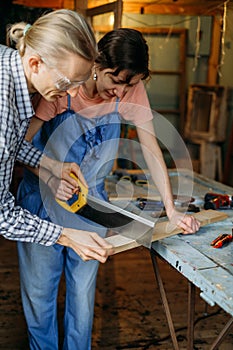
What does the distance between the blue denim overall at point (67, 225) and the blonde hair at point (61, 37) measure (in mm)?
532

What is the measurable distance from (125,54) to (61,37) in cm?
43

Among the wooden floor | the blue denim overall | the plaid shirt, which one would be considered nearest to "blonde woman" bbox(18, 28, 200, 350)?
the blue denim overall

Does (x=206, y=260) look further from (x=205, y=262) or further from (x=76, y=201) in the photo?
(x=76, y=201)

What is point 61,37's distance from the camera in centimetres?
129

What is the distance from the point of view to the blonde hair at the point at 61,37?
1.29 meters

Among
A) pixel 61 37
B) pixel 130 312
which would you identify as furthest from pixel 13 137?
pixel 130 312

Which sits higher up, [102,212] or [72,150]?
[72,150]

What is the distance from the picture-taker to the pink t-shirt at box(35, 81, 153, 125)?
1.80 m

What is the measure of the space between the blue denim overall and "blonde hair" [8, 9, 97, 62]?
53 centimetres

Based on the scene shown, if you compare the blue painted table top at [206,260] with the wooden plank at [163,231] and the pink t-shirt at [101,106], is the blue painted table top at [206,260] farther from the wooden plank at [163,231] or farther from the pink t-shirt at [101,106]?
the pink t-shirt at [101,106]

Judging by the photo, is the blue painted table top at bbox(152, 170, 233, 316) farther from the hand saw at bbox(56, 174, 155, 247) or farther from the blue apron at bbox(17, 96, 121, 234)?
the blue apron at bbox(17, 96, 121, 234)

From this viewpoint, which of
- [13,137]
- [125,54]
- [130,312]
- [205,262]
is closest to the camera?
[13,137]

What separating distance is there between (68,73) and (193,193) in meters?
1.36

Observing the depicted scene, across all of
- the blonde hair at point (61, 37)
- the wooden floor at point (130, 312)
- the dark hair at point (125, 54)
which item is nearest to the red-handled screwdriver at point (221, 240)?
the wooden floor at point (130, 312)
